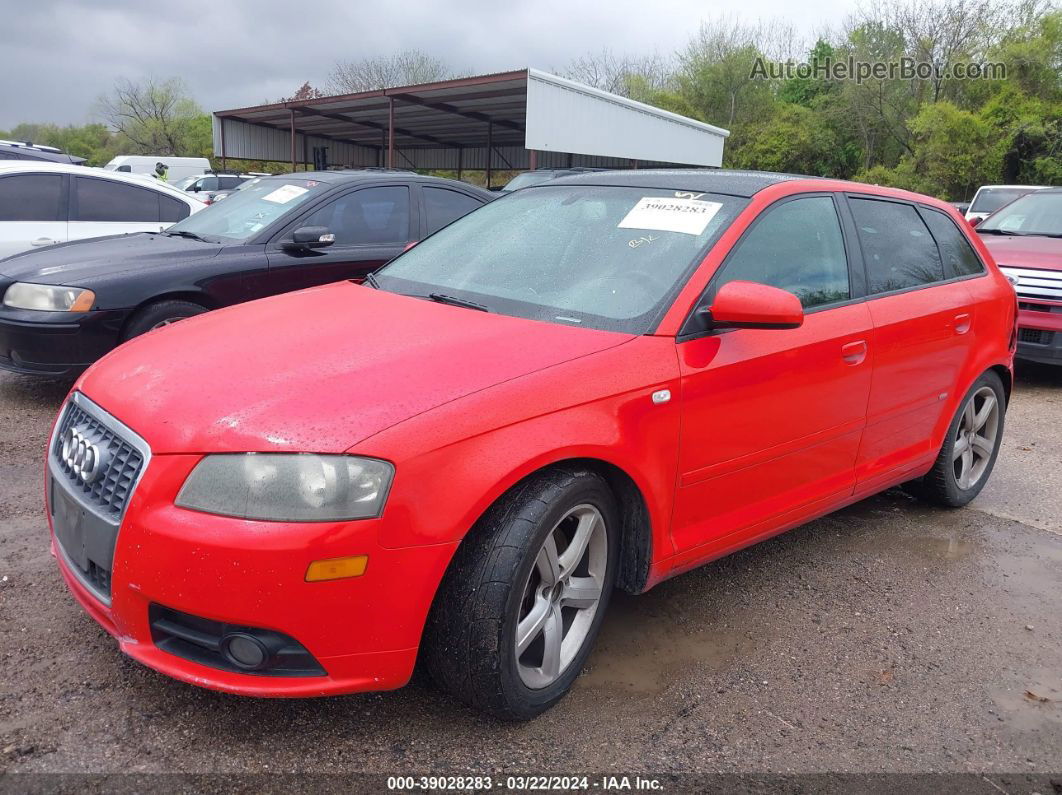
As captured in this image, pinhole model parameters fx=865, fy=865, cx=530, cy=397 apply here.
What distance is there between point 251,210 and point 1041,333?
6.41m

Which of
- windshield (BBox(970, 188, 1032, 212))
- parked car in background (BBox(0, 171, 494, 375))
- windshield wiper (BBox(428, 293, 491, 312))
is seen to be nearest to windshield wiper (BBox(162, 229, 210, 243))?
parked car in background (BBox(0, 171, 494, 375))

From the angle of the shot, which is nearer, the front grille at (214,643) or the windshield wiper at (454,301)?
the front grille at (214,643)

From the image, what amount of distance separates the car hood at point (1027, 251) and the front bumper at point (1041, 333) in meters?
0.36

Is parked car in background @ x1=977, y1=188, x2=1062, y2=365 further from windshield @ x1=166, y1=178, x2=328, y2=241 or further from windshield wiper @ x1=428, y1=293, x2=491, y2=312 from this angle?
windshield @ x1=166, y1=178, x2=328, y2=241

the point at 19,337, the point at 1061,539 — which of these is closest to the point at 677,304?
the point at 1061,539

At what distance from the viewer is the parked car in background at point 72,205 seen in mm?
7012

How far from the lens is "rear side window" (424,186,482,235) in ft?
21.7

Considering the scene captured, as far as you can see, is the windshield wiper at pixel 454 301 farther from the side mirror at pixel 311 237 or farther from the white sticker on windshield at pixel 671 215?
the side mirror at pixel 311 237

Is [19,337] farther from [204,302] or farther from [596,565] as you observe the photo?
[596,565]

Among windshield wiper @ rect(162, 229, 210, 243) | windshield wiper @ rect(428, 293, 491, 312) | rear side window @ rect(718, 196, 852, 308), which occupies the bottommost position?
windshield wiper @ rect(162, 229, 210, 243)

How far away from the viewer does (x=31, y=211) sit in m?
7.11

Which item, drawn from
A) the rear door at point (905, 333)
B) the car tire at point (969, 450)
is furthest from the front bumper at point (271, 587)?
the car tire at point (969, 450)

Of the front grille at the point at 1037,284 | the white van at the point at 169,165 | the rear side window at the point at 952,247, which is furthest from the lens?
the white van at the point at 169,165

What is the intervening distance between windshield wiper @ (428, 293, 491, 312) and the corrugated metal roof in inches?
578
